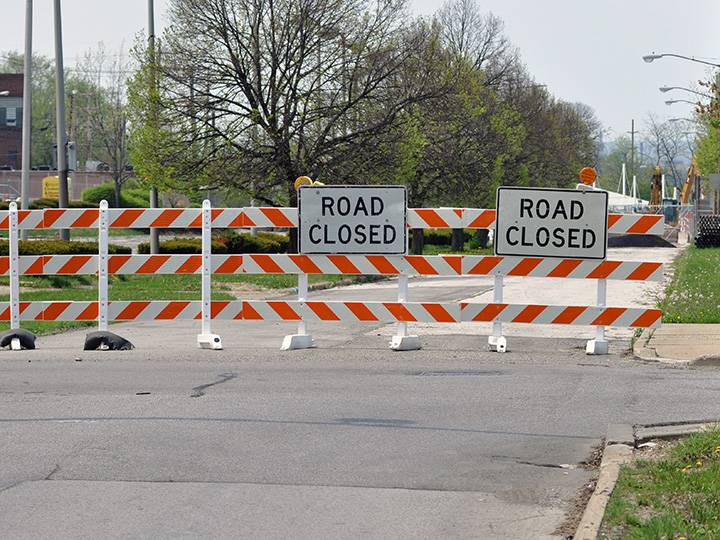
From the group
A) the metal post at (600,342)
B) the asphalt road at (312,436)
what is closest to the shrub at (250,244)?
the asphalt road at (312,436)

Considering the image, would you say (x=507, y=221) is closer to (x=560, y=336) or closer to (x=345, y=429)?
(x=560, y=336)

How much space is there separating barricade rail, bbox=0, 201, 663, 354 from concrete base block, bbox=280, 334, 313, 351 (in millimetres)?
14

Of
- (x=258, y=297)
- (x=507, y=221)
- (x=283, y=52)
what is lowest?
(x=258, y=297)

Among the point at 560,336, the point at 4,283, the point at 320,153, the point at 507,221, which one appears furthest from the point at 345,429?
the point at 320,153

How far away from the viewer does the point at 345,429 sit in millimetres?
7363

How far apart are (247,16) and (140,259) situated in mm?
19588

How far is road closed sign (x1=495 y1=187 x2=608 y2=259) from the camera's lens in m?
11.5

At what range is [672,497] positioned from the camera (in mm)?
5406

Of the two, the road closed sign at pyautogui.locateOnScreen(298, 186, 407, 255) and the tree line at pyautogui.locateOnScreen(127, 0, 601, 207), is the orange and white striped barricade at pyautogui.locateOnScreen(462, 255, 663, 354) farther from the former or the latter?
the tree line at pyautogui.locateOnScreen(127, 0, 601, 207)

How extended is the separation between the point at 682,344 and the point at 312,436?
6555 millimetres

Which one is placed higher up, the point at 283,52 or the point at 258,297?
the point at 283,52

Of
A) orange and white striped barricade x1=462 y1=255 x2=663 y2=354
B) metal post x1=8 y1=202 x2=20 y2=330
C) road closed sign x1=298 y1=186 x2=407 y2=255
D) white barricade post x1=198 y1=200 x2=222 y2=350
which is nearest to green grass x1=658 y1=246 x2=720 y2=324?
orange and white striped barricade x1=462 y1=255 x2=663 y2=354

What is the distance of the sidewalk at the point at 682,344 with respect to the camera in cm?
1091

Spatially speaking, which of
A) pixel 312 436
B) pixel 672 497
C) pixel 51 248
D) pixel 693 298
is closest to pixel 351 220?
Answer: pixel 312 436
